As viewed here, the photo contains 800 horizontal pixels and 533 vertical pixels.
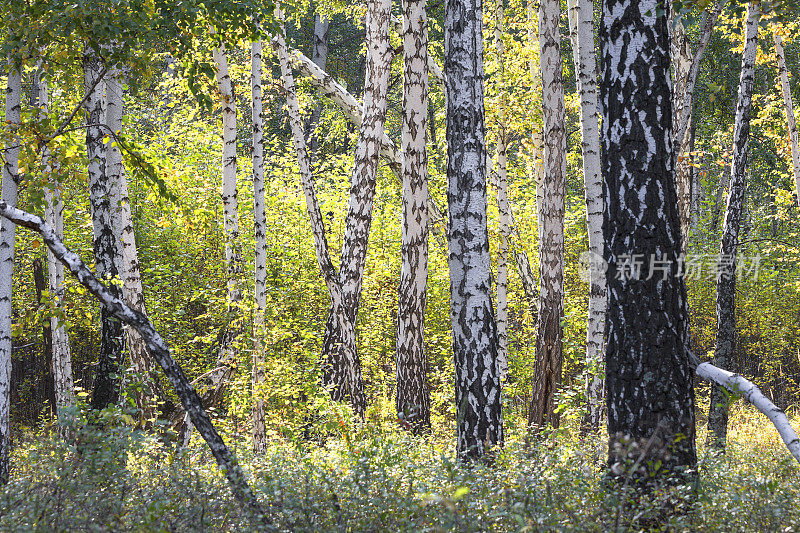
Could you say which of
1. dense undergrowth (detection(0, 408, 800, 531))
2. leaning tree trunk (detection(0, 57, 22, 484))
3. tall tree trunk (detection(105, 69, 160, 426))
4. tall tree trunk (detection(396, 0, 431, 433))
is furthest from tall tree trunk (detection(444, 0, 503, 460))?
leaning tree trunk (detection(0, 57, 22, 484))

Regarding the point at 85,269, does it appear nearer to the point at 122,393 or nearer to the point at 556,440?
the point at 122,393

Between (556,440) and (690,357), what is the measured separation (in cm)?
357

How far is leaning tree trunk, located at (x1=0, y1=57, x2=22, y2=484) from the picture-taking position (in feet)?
21.5

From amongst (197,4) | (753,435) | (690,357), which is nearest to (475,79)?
(197,4)

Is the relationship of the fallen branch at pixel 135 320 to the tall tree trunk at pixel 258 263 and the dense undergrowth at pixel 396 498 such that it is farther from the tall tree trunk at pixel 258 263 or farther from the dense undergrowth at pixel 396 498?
the tall tree trunk at pixel 258 263

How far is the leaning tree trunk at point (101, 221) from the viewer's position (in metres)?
6.99

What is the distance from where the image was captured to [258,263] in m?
9.92

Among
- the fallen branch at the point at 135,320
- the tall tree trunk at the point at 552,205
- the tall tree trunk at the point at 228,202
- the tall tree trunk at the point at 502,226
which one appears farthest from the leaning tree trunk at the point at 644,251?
the tall tree trunk at the point at 502,226

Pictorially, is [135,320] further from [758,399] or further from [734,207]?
[734,207]

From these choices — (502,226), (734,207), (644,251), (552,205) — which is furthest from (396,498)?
(502,226)

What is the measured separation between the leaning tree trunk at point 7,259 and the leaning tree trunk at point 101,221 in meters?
0.63

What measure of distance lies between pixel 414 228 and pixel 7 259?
4883 millimetres

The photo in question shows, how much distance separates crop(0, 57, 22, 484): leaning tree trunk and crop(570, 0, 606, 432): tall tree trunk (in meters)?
5.89

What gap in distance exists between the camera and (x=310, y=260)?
51.7ft
